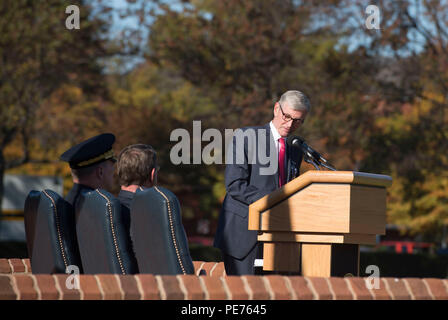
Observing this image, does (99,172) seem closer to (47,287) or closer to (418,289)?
(47,287)

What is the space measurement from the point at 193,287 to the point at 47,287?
66cm

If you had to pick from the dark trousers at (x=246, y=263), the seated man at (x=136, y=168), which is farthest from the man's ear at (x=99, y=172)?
the dark trousers at (x=246, y=263)

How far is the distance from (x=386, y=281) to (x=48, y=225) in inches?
75.3

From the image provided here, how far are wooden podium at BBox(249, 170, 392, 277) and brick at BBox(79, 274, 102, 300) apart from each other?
158 cm

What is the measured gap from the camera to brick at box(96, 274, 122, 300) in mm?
3438

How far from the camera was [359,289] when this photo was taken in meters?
3.86

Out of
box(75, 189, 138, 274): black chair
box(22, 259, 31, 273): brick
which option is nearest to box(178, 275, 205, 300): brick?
box(75, 189, 138, 274): black chair

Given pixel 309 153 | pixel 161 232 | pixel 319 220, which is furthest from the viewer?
pixel 309 153

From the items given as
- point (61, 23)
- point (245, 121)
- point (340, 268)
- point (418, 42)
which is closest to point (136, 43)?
point (61, 23)

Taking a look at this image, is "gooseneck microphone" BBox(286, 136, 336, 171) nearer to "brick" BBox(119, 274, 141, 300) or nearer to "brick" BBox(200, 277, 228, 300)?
"brick" BBox(200, 277, 228, 300)

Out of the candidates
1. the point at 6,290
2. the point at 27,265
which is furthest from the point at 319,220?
the point at 27,265

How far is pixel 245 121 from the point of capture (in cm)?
2425

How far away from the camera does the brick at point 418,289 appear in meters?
3.94

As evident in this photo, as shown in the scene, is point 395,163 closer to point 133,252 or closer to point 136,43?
point 136,43
